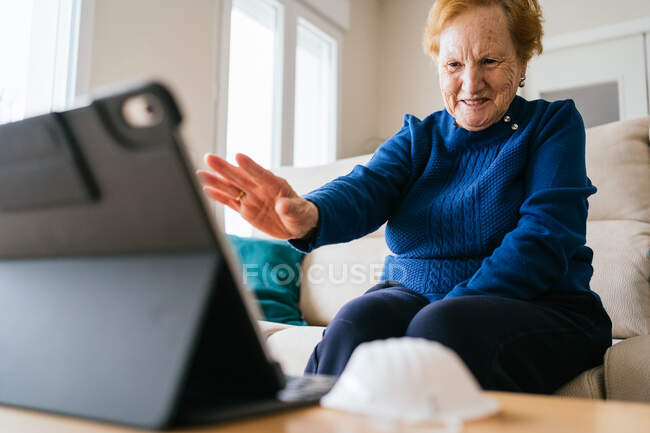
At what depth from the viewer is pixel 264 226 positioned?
859mm

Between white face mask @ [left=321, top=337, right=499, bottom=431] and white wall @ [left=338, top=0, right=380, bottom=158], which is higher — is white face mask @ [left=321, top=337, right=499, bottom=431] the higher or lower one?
the lower one

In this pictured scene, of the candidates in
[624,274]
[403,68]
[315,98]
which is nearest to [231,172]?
[624,274]

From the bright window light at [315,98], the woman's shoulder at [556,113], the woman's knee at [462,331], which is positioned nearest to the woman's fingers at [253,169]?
the woman's knee at [462,331]

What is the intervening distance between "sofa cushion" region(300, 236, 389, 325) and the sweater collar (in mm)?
780

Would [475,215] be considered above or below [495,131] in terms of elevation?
below

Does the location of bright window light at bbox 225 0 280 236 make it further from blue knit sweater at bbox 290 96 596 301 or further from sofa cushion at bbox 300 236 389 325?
blue knit sweater at bbox 290 96 596 301

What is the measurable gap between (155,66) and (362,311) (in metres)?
1.93

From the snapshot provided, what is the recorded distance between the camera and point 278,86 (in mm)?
3307

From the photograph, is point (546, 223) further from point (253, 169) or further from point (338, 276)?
point (338, 276)

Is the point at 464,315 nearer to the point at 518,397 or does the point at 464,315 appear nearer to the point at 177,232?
the point at 518,397

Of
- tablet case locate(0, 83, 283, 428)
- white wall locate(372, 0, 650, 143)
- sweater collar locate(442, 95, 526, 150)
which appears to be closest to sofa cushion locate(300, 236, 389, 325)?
sweater collar locate(442, 95, 526, 150)

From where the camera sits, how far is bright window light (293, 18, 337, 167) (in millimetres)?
3656

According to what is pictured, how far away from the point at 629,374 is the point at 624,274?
1.83 feet

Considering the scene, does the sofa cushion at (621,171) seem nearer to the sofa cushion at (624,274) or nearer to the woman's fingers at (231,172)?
the sofa cushion at (624,274)
